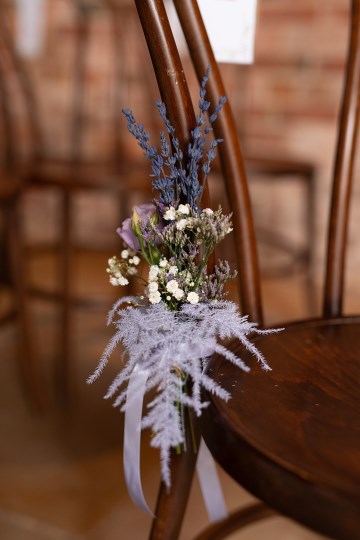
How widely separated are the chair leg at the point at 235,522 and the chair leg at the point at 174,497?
0.08 meters

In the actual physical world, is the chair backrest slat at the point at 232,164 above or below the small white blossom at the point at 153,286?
above

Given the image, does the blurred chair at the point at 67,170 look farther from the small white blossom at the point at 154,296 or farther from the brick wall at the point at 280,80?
the small white blossom at the point at 154,296

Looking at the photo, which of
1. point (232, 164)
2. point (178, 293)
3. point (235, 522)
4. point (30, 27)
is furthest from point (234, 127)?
point (30, 27)

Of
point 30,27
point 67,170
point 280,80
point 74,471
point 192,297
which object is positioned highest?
point 30,27

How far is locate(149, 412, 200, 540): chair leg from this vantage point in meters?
0.69

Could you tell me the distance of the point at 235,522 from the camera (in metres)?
0.80

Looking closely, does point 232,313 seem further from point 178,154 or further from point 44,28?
point 44,28

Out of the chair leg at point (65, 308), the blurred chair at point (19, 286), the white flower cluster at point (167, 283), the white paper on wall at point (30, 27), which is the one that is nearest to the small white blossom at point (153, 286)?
the white flower cluster at point (167, 283)

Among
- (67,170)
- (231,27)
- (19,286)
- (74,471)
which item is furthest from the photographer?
(67,170)

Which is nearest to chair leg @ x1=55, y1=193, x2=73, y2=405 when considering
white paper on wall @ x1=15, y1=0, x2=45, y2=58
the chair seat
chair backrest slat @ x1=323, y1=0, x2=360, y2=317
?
chair backrest slat @ x1=323, y1=0, x2=360, y2=317

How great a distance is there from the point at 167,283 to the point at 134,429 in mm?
140

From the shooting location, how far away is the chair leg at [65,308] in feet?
5.74

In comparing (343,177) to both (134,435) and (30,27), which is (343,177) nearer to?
(134,435)

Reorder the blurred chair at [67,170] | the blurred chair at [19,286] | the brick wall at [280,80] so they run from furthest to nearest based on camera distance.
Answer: the brick wall at [280,80] → the blurred chair at [67,170] → the blurred chair at [19,286]
